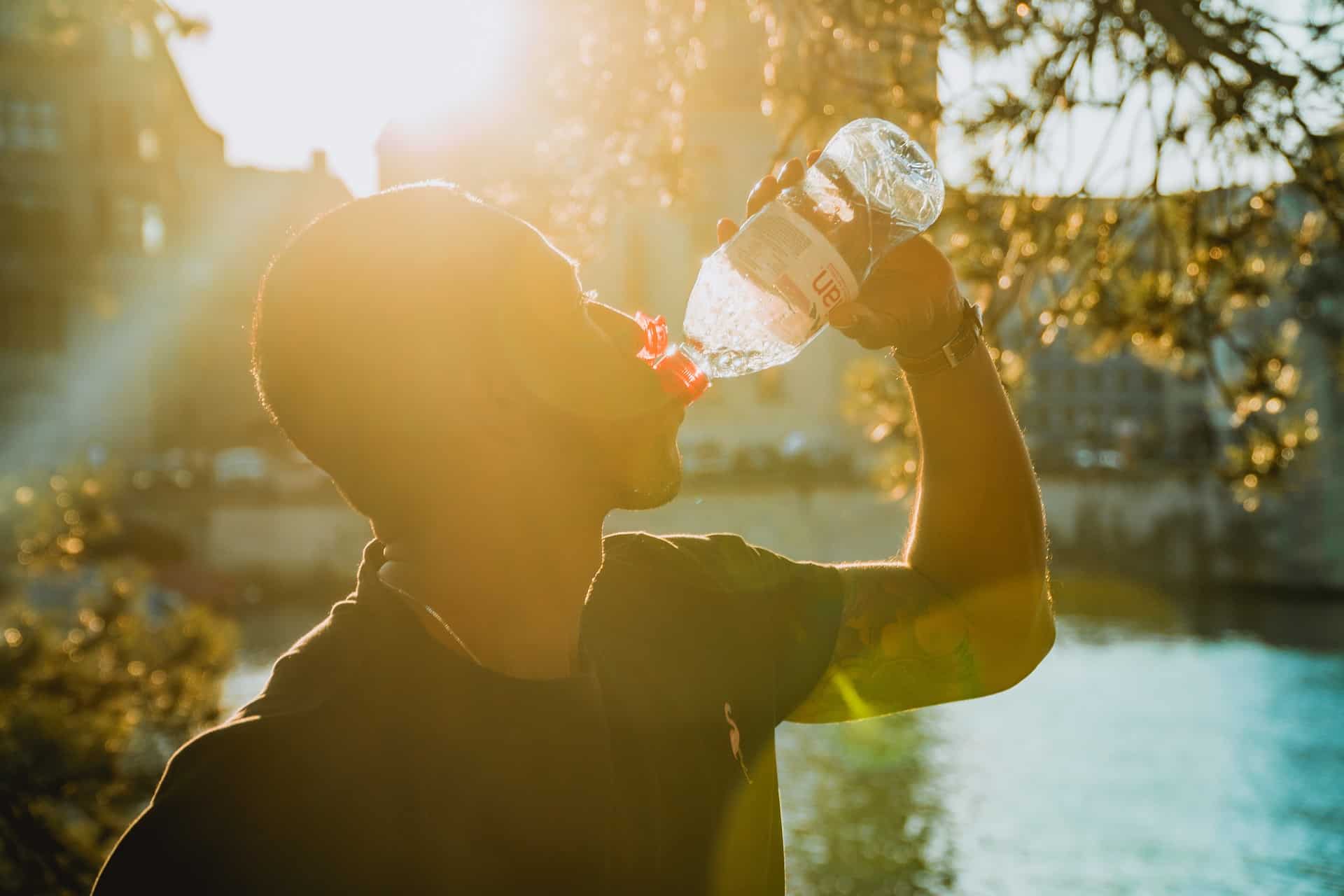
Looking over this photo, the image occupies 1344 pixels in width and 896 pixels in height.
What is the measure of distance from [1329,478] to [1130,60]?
30.2 metres

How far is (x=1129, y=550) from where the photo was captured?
35.3 m

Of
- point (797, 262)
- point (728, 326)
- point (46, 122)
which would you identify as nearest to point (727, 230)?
point (797, 262)

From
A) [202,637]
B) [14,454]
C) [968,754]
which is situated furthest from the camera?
[14,454]

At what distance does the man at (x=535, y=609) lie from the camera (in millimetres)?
1279

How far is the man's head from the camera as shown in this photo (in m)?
1.52

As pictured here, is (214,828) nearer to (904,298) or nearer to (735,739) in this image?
(735,739)

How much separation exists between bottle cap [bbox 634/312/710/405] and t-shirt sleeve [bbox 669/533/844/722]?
248 millimetres

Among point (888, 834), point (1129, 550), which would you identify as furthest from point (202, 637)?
point (1129, 550)

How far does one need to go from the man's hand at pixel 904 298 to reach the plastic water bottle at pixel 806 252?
0.07 ft

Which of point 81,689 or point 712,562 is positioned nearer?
point 712,562

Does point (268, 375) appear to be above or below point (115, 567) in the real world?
above

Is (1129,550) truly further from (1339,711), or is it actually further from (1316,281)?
(1316,281)

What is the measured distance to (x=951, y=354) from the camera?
5.82 ft

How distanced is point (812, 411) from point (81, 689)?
38286mm
